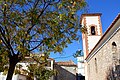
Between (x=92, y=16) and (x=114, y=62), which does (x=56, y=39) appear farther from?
(x=92, y=16)

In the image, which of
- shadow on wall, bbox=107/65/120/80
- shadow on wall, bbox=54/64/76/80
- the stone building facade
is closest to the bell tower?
shadow on wall, bbox=54/64/76/80

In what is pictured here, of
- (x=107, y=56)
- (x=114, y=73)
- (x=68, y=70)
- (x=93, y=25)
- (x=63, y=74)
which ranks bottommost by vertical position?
(x=114, y=73)

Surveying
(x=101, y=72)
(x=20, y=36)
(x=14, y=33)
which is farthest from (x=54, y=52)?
(x=101, y=72)

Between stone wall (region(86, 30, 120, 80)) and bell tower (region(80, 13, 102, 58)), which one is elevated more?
bell tower (region(80, 13, 102, 58))

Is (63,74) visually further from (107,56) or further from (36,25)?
(36,25)

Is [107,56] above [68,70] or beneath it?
above

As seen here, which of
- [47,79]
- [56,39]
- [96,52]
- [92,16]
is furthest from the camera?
[92,16]

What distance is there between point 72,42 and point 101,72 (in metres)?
7.59

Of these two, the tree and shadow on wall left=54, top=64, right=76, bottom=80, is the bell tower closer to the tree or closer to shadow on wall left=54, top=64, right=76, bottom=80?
shadow on wall left=54, top=64, right=76, bottom=80

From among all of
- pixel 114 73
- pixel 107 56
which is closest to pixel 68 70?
pixel 107 56

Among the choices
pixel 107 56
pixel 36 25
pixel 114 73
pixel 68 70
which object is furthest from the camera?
pixel 68 70

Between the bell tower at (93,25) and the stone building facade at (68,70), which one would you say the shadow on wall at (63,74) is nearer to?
the stone building facade at (68,70)

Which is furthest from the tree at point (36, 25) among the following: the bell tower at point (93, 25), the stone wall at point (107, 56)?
the bell tower at point (93, 25)

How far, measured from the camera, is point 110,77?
1305 centimetres
